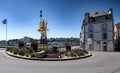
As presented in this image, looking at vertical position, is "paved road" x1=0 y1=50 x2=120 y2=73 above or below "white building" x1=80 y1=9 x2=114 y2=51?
below

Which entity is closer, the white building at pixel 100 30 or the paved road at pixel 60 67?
the paved road at pixel 60 67

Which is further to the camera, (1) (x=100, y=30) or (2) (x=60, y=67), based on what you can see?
(1) (x=100, y=30)

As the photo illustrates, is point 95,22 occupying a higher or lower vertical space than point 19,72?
higher

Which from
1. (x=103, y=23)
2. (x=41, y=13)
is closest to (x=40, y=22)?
(x=41, y=13)

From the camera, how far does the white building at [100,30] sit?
50.8m

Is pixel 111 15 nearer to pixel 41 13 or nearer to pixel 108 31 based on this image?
pixel 108 31

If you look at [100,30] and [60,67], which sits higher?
[100,30]

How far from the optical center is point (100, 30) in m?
52.6

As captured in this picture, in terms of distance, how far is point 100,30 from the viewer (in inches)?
2069

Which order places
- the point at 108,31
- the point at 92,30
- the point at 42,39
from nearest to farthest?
the point at 42,39, the point at 108,31, the point at 92,30

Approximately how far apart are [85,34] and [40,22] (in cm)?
2673

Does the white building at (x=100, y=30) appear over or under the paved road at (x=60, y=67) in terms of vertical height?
over

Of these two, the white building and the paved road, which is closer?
the paved road

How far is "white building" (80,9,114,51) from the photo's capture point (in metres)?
50.8
